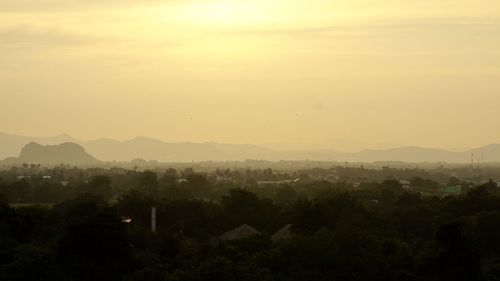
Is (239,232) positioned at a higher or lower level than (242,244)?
lower

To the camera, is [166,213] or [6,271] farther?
[166,213]

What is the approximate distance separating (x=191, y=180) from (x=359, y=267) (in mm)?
50197

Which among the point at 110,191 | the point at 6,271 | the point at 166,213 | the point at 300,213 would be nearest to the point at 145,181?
the point at 110,191

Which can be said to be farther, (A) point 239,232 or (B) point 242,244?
(A) point 239,232

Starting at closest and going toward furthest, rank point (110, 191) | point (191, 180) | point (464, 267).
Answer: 1. point (464, 267)
2. point (110, 191)
3. point (191, 180)

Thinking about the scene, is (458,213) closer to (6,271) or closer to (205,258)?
(205,258)

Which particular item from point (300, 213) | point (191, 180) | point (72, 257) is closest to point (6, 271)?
point (72, 257)

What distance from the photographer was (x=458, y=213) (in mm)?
41594

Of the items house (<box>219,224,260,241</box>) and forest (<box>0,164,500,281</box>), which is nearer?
forest (<box>0,164,500,281</box>)

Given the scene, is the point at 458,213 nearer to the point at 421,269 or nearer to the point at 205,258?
Answer: the point at 421,269

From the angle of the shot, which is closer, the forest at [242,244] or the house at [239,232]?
the forest at [242,244]

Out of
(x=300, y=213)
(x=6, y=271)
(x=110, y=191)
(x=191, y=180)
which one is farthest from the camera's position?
(x=191, y=180)

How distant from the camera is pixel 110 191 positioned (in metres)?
68.1

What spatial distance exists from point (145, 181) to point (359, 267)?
48.0 meters
